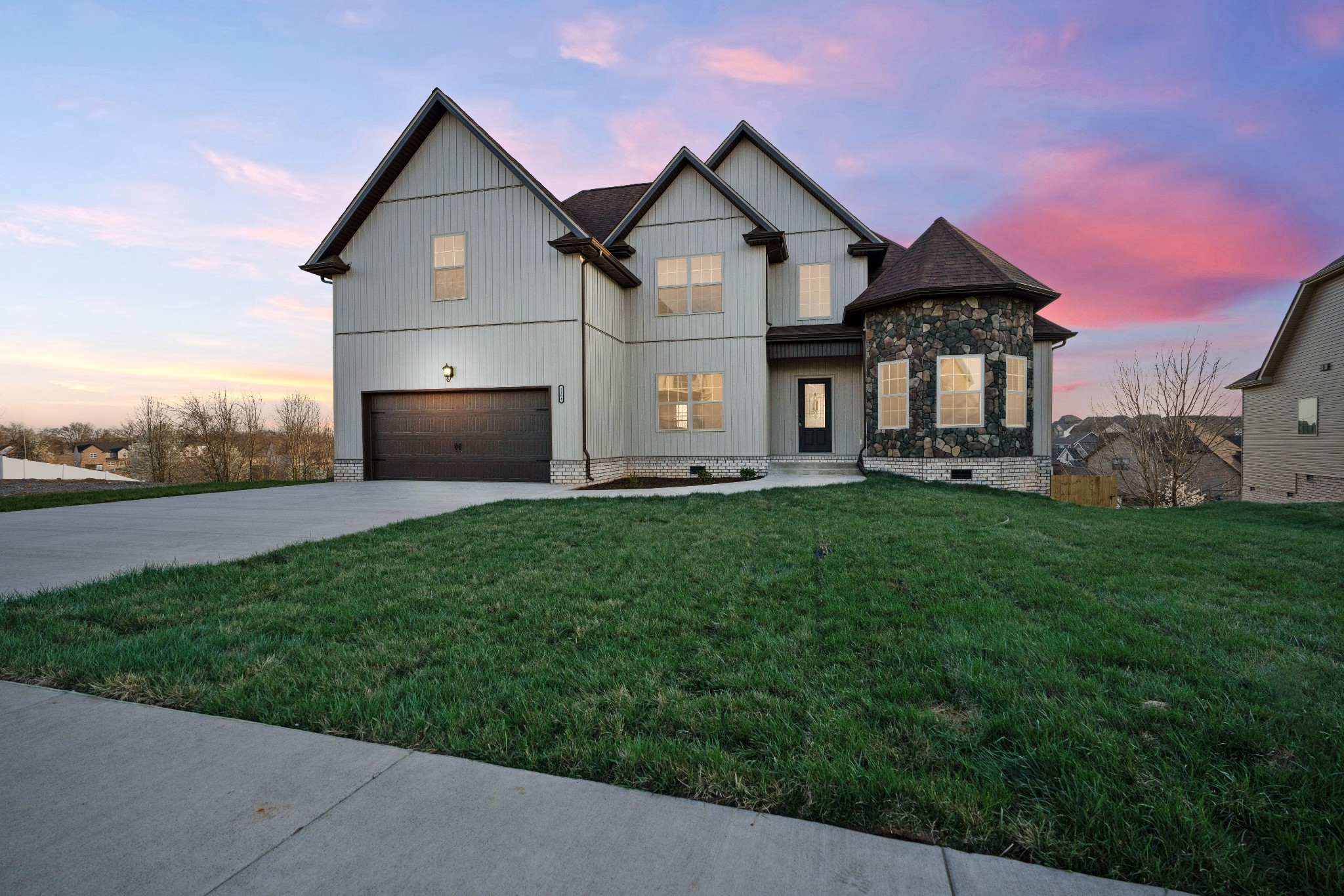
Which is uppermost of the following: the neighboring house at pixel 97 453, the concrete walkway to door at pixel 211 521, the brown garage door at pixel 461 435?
the brown garage door at pixel 461 435

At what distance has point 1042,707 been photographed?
7.43ft

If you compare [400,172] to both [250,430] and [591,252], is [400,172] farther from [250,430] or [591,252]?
[250,430]

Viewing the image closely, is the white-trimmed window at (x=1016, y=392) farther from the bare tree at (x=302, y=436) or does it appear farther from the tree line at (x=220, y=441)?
the bare tree at (x=302, y=436)

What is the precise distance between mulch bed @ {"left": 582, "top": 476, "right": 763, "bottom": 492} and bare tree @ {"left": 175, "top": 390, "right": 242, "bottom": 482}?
20990 mm

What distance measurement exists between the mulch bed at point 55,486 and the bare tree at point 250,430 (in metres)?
9.22

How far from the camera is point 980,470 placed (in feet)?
41.7

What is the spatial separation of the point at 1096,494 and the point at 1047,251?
26.3ft

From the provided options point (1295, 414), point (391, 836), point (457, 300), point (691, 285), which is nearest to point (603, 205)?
point (691, 285)

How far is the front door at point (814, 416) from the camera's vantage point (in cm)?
1551

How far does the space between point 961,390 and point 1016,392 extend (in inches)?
50.2

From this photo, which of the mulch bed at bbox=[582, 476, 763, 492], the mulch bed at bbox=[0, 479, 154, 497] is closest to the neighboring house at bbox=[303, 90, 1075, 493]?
the mulch bed at bbox=[582, 476, 763, 492]

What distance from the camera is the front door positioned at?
15508mm

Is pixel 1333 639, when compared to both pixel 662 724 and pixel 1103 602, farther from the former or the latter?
pixel 662 724

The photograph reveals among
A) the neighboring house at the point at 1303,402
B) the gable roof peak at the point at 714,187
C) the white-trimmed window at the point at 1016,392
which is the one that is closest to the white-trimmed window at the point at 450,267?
the gable roof peak at the point at 714,187
